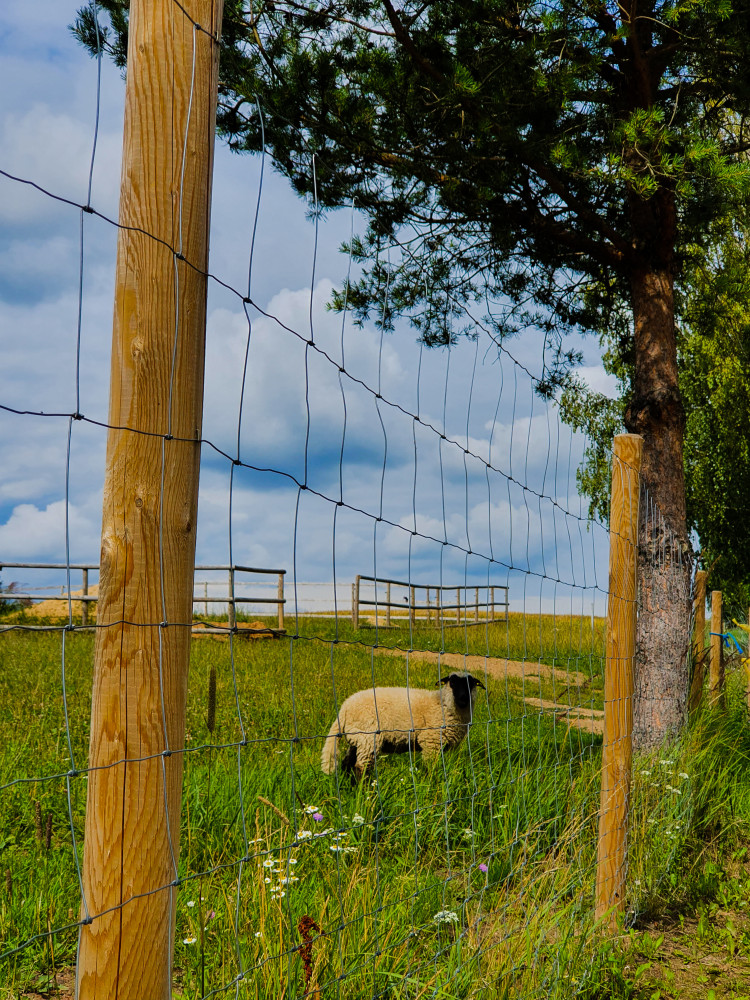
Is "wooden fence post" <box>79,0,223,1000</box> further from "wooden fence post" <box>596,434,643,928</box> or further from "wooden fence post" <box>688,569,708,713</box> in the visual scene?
"wooden fence post" <box>688,569,708,713</box>

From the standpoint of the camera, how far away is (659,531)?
593cm

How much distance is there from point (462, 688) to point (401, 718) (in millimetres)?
472

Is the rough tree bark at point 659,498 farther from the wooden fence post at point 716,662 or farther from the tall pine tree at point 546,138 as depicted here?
the wooden fence post at point 716,662

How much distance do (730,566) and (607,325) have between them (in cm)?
771

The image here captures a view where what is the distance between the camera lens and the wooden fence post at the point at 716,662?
7.28 metres

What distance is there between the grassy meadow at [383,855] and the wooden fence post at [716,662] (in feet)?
3.24

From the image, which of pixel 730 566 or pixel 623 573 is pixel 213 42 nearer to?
pixel 623 573

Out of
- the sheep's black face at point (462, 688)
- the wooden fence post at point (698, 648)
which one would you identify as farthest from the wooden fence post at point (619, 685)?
the wooden fence post at point (698, 648)

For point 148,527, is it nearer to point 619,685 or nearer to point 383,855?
point 383,855

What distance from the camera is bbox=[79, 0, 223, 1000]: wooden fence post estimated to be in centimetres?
132

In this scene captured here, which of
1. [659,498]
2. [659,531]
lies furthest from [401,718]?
[659,498]

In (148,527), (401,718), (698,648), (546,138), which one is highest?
(546,138)

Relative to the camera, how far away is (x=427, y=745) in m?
5.38

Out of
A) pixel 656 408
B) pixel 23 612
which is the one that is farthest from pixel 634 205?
pixel 23 612
